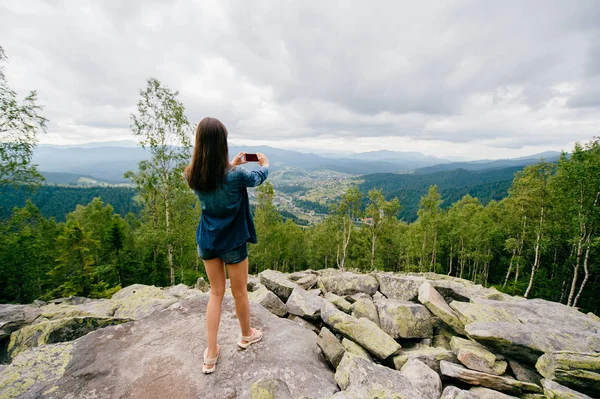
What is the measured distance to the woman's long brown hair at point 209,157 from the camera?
3.66 m

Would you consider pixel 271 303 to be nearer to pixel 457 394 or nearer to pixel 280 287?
pixel 280 287

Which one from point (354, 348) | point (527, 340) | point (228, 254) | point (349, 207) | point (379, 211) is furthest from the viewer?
point (349, 207)

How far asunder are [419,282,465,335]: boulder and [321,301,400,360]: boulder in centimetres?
216

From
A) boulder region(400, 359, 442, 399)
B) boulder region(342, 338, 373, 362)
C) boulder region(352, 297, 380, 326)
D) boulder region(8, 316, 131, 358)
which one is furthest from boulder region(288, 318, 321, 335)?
boulder region(8, 316, 131, 358)

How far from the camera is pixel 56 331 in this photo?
5848 millimetres

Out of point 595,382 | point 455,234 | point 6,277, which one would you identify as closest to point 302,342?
point 595,382

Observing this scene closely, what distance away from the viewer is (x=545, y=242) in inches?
849

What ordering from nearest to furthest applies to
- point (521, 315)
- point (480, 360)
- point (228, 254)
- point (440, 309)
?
1. point (228, 254)
2. point (480, 360)
3. point (440, 309)
4. point (521, 315)

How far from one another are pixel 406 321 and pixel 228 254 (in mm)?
5701

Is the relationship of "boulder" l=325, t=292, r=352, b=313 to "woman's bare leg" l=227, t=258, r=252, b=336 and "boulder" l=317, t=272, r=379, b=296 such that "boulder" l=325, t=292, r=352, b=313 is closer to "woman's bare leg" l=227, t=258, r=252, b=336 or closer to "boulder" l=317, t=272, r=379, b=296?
"boulder" l=317, t=272, r=379, b=296

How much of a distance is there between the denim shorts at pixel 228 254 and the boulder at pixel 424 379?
399cm

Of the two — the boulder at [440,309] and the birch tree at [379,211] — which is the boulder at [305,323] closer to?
the boulder at [440,309]

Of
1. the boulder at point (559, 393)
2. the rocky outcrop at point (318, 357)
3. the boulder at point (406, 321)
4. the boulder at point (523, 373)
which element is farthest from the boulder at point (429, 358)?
the boulder at point (559, 393)

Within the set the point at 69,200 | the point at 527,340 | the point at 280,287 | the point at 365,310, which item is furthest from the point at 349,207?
the point at 69,200
